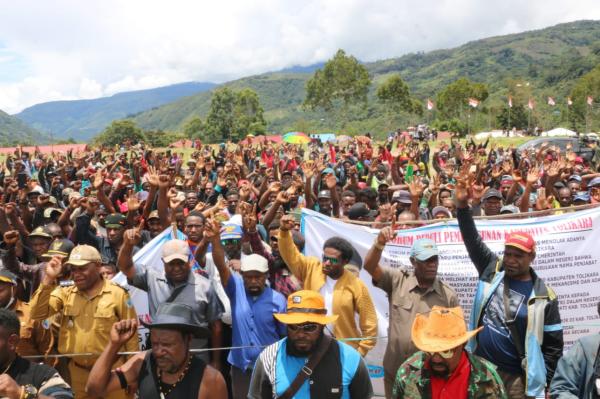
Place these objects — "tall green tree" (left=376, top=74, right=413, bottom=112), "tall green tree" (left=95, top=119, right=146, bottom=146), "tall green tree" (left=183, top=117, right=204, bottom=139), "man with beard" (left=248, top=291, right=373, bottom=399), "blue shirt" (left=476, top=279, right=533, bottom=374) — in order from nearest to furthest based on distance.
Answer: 1. "man with beard" (left=248, top=291, right=373, bottom=399)
2. "blue shirt" (left=476, top=279, right=533, bottom=374)
3. "tall green tree" (left=376, top=74, right=413, bottom=112)
4. "tall green tree" (left=95, top=119, right=146, bottom=146)
5. "tall green tree" (left=183, top=117, right=204, bottom=139)

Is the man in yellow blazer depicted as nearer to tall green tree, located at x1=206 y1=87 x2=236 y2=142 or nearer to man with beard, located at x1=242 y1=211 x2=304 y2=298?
man with beard, located at x1=242 y1=211 x2=304 y2=298

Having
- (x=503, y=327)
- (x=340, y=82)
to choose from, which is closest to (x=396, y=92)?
(x=340, y=82)

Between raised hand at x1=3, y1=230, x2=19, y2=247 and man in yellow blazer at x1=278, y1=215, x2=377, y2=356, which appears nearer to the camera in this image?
man in yellow blazer at x1=278, y1=215, x2=377, y2=356

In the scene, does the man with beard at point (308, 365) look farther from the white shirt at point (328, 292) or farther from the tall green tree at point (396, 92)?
the tall green tree at point (396, 92)

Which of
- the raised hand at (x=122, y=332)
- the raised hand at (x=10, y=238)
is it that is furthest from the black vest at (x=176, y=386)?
the raised hand at (x=10, y=238)

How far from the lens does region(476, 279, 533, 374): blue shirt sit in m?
3.88

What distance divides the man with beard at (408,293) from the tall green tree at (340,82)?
248 ft

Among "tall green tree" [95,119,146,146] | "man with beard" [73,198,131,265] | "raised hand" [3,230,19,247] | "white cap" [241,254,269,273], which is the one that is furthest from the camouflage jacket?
"tall green tree" [95,119,146,146]

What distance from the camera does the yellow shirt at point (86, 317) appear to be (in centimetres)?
431

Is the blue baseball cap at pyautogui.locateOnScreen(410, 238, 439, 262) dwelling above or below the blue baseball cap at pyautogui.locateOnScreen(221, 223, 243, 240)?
below

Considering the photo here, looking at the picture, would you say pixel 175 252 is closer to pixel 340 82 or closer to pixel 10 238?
pixel 10 238

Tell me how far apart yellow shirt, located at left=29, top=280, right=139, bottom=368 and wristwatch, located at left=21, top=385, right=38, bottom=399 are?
1.37 metres

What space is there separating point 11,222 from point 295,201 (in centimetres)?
377

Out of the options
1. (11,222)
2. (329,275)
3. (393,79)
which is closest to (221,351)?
(329,275)
